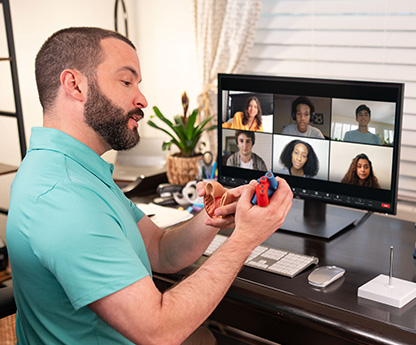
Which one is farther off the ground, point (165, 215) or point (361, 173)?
point (361, 173)

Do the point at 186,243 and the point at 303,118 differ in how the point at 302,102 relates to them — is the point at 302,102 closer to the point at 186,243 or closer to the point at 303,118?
the point at 303,118

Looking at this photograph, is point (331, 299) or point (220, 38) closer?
point (331, 299)

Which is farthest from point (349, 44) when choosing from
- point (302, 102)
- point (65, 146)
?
point (65, 146)

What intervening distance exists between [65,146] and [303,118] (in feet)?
2.78

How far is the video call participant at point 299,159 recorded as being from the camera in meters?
1.79

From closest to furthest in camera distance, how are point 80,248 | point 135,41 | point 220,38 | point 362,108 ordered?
1. point 80,248
2. point 362,108
3. point 220,38
4. point 135,41

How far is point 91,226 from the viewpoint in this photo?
103 cm

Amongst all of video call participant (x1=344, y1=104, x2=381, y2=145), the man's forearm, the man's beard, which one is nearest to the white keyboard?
Result: the man's forearm

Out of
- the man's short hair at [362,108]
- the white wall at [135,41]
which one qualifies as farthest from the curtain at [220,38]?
the man's short hair at [362,108]

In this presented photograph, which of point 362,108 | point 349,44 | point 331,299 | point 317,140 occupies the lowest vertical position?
point 331,299

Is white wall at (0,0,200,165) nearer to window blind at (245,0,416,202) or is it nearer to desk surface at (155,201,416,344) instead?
window blind at (245,0,416,202)

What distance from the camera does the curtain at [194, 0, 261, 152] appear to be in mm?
2527

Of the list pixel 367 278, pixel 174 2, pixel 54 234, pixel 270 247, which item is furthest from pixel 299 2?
pixel 54 234

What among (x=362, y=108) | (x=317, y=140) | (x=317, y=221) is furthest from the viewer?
(x=317, y=221)
